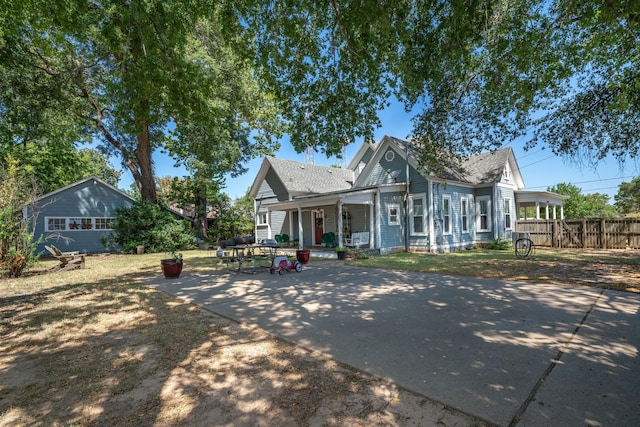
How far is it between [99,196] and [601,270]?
25.4m

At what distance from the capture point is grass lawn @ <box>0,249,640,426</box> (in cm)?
254

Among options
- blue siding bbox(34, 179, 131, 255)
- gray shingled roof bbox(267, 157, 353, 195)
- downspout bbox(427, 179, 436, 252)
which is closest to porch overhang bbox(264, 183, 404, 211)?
downspout bbox(427, 179, 436, 252)

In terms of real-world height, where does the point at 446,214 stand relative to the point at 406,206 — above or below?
below

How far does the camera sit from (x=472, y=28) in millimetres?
6141

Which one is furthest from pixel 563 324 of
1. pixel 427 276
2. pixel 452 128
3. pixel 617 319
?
pixel 452 128

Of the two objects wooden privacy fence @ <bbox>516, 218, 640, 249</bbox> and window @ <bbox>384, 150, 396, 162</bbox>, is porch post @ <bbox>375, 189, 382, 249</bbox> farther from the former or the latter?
wooden privacy fence @ <bbox>516, 218, 640, 249</bbox>

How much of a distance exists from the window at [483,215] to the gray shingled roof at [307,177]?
31.9ft

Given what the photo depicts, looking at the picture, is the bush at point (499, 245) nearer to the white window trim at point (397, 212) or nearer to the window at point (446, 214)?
the window at point (446, 214)

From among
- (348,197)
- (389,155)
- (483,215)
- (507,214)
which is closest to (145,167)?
(348,197)

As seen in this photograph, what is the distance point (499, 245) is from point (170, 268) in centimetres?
1671

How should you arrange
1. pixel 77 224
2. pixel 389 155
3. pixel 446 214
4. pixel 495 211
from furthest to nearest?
pixel 77 224, pixel 495 211, pixel 389 155, pixel 446 214

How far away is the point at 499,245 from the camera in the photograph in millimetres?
17203

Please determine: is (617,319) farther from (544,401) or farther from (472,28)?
(472,28)

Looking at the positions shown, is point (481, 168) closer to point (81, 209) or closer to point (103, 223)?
point (103, 223)
